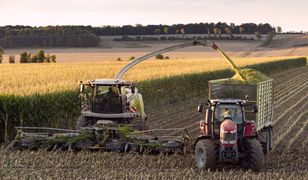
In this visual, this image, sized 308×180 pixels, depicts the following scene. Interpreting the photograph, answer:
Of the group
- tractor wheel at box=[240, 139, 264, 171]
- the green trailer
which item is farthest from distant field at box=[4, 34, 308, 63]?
tractor wheel at box=[240, 139, 264, 171]

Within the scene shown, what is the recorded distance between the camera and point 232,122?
1091 cm

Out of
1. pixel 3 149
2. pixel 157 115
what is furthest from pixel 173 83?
pixel 3 149

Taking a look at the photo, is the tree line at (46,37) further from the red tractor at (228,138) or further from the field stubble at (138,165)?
the red tractor at (228,138)

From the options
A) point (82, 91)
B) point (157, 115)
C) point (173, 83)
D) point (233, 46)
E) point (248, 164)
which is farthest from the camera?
point (233, 46)

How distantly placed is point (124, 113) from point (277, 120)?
7016mm

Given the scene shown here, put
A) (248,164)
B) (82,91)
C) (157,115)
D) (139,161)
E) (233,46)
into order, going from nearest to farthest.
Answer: (248,164)
(139,161)
(82,91)
(157,115)
(233,46)

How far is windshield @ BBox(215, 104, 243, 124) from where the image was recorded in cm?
1134

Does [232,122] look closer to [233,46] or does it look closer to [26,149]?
[26,149]

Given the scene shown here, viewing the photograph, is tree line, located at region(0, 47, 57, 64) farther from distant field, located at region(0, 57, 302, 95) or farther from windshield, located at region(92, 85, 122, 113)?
windshield, located at region(92, 85, 122, 113)

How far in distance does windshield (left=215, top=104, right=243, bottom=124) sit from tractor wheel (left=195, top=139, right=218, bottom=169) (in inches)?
23.2

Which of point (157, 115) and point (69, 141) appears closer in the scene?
point (69, 141)

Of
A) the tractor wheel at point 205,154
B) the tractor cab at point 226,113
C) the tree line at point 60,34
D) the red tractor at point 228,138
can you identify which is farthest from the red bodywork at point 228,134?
the tree line at point 60,34

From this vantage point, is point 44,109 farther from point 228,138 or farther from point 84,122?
point 228,138

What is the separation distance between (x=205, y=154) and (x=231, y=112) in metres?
1.12
